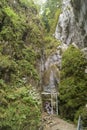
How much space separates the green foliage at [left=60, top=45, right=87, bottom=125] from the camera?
1513 centimetres

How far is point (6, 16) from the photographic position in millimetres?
12812

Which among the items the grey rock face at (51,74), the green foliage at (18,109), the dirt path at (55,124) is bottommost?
the dirt path at (55,124)

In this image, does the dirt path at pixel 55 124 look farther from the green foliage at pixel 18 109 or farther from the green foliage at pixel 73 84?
the green foliage at pixel 18 109

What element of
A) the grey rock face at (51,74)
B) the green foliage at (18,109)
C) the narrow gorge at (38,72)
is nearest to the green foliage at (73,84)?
the narrow gorge at (38,72)

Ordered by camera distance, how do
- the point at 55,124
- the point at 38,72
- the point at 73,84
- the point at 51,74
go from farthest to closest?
1. the point at 51,74
2. the point at 73,84
3. the point at 38,72
4. the point at 55,124

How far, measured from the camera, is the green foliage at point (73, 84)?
15133 millimetres

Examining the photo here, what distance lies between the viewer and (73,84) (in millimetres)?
15672

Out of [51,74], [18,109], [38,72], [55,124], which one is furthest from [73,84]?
[18,109]

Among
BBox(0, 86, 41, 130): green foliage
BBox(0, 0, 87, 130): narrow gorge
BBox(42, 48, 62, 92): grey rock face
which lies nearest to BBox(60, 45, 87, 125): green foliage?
BBox(0, 0, 87, 130): narrow gorge

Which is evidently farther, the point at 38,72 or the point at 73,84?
the point at 73,84

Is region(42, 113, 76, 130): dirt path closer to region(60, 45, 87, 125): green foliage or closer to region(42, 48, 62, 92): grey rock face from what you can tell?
region(60, 45, 87, 125): green foliage

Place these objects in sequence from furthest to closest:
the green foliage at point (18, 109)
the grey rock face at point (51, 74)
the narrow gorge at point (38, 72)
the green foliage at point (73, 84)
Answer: the grey rock face at point (51, 74)
the green foliage at point (73, 84)
the narrow gorge at point (38, 72)
the green foliage at point (18, 109)

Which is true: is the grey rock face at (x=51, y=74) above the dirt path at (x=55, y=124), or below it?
above

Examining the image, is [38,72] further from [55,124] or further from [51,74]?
[51,74]
